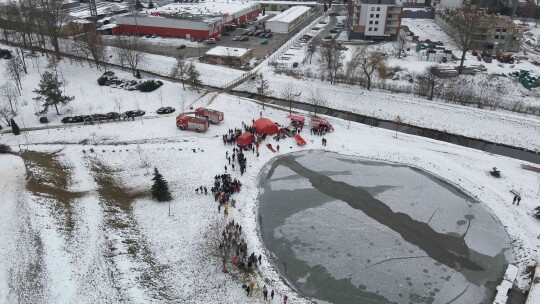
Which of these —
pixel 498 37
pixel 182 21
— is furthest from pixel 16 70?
pixel 498 37

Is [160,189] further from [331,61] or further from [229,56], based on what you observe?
[229,56]

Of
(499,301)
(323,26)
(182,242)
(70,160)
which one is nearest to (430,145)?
(499,301)

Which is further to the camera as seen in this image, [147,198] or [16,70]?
[16,70]

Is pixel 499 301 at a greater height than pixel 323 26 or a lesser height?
lesser

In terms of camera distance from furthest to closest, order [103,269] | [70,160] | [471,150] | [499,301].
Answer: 1. [471,150]
2. [70,160]
3. [103,269]
4. [499,301]

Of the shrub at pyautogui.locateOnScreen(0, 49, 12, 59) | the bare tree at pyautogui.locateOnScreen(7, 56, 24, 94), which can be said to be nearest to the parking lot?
the shrub at pyautogui.locateOnScreen(0, 49, 12, 59)

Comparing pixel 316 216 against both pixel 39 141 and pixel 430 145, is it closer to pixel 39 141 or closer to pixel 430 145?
pixel 430 145

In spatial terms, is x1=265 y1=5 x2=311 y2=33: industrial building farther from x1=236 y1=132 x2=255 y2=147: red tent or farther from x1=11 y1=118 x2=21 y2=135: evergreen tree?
x1=11 y1=118 x2=21 y2=135: evergreen tree

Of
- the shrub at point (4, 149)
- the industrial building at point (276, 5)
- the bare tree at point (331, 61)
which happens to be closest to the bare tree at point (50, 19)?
the shrub at point (4, 149)
